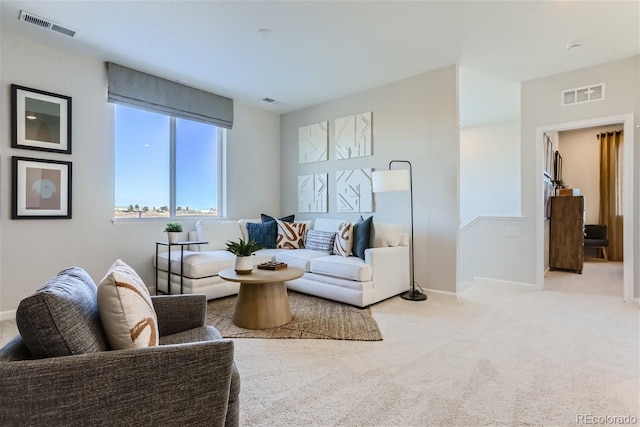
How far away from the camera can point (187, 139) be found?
4.60 metres

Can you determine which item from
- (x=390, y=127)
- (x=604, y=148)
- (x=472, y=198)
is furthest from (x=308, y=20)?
(x=604, y=148)

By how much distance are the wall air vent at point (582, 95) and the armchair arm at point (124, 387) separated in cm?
470

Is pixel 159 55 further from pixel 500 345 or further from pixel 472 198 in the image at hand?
pixel 472 198

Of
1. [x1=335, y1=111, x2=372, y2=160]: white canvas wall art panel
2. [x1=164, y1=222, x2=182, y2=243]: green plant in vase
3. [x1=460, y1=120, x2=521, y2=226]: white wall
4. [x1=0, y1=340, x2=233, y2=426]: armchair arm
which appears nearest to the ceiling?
[x1=335, y1=111, x2=372, y2=160]: white canvas wall art panel

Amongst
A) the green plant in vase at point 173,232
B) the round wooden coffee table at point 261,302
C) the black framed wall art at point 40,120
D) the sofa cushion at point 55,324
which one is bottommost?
the round wooden coffee table at point 261,302

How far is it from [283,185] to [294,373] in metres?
4.02

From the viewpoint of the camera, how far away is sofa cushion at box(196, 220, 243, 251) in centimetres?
427

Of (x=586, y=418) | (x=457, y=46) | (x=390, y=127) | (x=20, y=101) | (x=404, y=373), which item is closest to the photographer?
(x=586, y=418)

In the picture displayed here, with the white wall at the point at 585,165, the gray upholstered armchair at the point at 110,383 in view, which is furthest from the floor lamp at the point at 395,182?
the white wall at the point at 585,165

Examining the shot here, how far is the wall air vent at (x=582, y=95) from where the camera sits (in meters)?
3.70

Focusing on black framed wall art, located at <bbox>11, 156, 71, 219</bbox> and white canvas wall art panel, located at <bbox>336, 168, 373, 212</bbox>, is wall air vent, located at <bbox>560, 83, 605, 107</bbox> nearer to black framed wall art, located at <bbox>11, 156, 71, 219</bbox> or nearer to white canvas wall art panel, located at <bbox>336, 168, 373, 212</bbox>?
white canvas wall art panel, located at <bbox>336, 168, 373, 212</bbox>

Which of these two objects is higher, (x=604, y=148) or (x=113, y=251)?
(x=604, y=148)

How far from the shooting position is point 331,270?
355 cm

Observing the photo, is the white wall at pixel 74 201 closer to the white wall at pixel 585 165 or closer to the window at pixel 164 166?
the window at pixel 164 166
